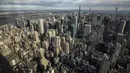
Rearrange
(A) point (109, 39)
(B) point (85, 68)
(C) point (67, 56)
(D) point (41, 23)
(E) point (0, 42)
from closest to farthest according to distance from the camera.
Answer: (E) point (0, 42) → (B) point (85, 68) → (C) point (67, 56) → (A) point (109, 39) → (D) point (41, 23)

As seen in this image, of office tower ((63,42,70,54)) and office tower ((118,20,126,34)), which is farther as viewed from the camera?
office tower ((118,20,126,34))

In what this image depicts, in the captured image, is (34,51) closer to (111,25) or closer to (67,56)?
(67,56)

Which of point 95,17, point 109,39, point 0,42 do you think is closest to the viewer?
point 0,42

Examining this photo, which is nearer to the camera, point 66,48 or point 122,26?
point 66,48

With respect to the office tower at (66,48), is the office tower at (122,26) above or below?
above

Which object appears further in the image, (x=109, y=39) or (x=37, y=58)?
(x=109, y=39)

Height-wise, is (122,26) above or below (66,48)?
above

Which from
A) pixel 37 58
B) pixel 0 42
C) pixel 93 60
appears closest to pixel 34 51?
pixel 37 58

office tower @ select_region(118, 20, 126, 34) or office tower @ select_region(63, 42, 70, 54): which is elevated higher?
office tower @ select_region(118, 20, 126, 34)

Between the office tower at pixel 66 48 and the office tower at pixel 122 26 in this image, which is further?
the office tower at pixel 122 26

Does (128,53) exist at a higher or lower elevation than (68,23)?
lower

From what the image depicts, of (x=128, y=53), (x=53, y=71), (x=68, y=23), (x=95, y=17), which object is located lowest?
(x=53, y=71)
